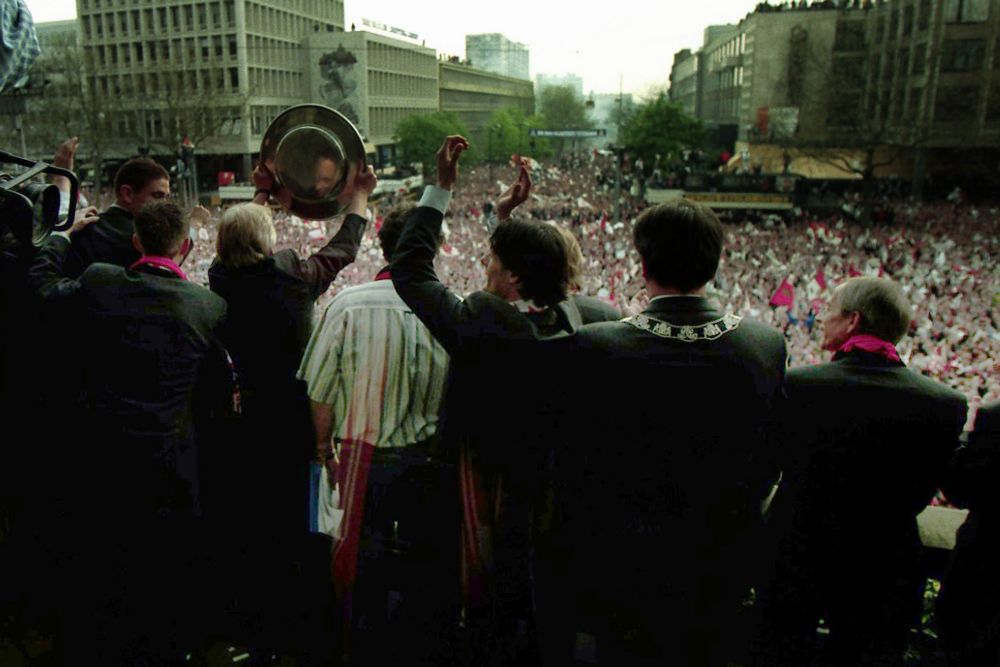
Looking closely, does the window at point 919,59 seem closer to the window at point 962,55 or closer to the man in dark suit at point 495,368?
the window at point 962,55

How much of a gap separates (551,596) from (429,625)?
0.43m

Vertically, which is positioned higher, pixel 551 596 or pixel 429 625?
pixel 551 596

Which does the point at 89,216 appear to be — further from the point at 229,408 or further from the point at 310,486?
the point at 310,486

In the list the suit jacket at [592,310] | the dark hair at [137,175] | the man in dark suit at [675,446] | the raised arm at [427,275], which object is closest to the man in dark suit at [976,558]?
the man in dark suit at [675,446]

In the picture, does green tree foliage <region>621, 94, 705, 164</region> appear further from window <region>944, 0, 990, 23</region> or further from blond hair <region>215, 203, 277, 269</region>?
blond hair <region>215, 203, 277, 269</region>

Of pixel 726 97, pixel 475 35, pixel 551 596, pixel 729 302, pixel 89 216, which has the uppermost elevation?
pixel 475 35

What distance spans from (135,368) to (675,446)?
1568 mm

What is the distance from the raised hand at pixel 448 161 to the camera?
88.8 inches

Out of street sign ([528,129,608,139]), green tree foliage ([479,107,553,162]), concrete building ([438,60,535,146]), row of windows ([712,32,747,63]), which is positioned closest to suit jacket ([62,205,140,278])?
street sign ([528,129,608,139])

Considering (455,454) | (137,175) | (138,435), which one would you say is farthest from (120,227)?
(455,454)

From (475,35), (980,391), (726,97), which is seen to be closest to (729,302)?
(980,391)

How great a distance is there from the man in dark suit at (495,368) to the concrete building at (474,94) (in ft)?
255

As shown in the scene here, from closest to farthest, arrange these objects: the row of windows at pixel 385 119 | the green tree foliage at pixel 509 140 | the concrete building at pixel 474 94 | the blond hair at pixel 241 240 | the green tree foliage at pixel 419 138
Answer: the blond hair at pixel 241 240 < the green tree foliage at pixel 419 138 < the row of windows at pixel 385 119 < the green tree foliage at pixel 509 140 < the concrete building at pixel 474 94

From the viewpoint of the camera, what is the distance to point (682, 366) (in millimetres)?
1974
